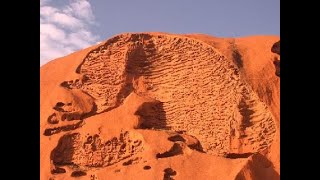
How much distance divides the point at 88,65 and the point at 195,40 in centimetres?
565

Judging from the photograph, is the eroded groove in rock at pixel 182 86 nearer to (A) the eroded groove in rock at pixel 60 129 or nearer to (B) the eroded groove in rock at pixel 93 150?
(B) the eroded groove in rock at pixel 93 150

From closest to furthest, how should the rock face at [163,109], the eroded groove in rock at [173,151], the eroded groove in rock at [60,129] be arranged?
the eroded groove in rock at [173,151] → the rock face at [163,109] → the eroded groove in rock at [60,129]

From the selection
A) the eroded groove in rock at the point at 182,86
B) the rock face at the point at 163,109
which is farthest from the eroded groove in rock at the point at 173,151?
the eroded groove in rock at the point at 182,86

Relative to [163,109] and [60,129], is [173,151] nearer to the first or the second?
[163,109]

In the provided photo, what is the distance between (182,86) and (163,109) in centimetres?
153

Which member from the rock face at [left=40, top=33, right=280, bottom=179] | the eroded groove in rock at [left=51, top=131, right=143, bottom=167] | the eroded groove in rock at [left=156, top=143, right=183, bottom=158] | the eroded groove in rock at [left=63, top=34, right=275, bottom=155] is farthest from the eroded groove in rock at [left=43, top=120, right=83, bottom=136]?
the eroded groove in rock at [left=156, top=143, right=183, bottom=158]

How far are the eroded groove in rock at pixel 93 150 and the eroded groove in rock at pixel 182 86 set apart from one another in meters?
1.46

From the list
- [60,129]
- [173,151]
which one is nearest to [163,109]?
[173,151]

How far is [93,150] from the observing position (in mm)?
22391

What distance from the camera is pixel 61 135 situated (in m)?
22.5

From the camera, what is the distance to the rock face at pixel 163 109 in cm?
2103

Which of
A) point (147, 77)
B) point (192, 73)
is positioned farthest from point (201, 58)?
point (147, 77)
